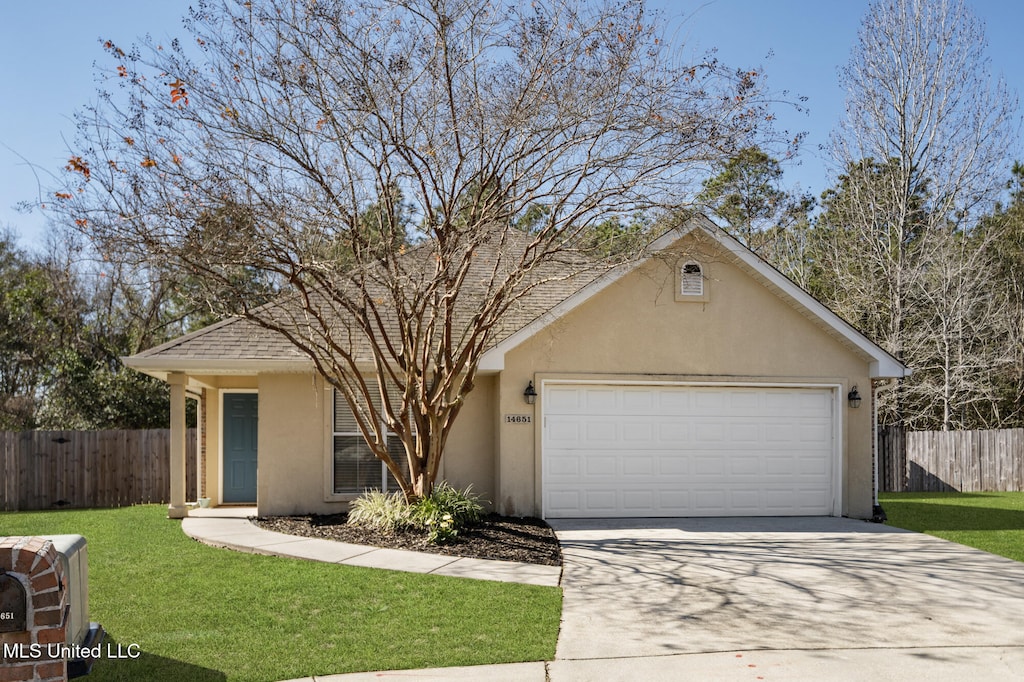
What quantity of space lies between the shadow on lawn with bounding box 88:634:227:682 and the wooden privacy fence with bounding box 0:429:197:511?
1208 centimetres

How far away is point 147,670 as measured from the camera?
608cm

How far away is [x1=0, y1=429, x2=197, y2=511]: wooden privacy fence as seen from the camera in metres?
17.8

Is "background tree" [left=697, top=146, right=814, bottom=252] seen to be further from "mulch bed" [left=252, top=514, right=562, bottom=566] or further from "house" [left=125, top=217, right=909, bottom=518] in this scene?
"mulch bed" [left=252, top=514, right=562, bottom=566]

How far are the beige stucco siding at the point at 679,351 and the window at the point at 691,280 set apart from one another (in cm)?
13

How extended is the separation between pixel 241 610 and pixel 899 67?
2212 cm

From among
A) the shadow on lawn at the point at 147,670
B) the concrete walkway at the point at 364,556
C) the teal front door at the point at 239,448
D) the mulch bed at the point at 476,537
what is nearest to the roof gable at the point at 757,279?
the mulch bed at the point at 476,537

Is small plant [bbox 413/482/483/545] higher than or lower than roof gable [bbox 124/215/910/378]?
lower

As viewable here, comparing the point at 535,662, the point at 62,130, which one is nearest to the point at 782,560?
the point at 535,662

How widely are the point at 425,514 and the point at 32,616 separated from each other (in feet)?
21.4

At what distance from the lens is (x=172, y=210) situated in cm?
991

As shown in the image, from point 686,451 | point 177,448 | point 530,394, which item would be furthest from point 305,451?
point 686,451

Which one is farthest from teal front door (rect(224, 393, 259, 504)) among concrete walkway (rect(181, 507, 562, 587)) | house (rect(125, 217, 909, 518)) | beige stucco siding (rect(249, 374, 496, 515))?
concrete walkway (rect(181, 507, 562, 587))

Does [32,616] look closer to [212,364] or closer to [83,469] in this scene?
[212,364]

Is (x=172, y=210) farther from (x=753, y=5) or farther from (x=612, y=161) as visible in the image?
(x=753, y=5)
